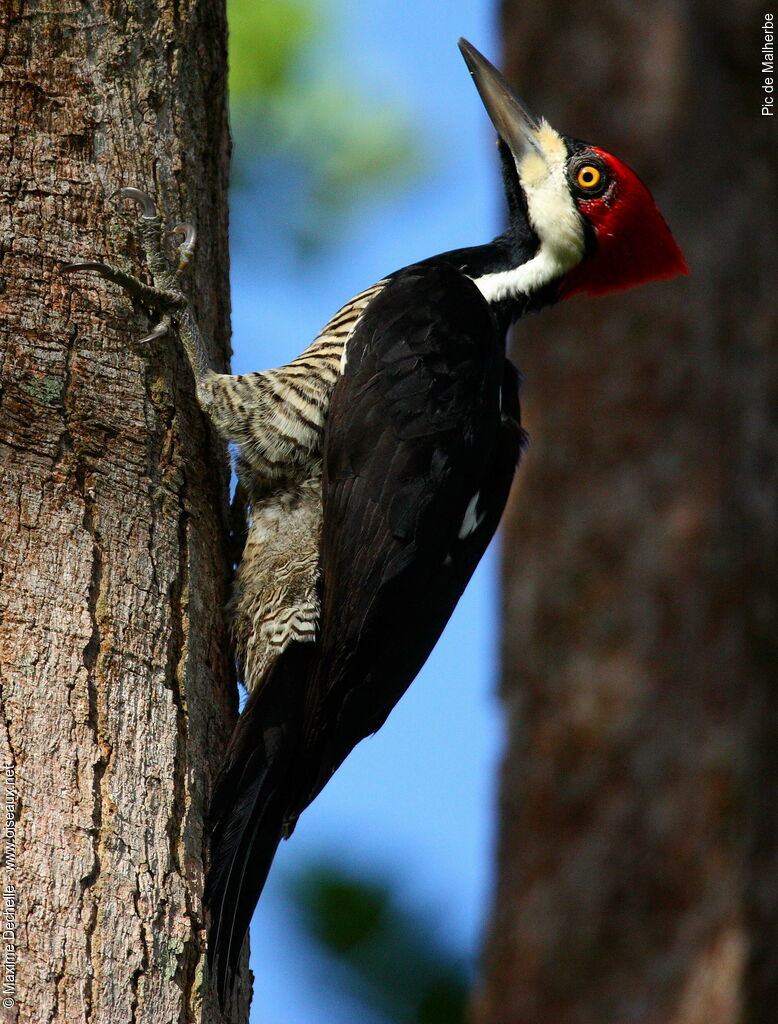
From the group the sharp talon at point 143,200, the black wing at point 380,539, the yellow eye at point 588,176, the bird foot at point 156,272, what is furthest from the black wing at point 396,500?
the yellow eye at point 588,176

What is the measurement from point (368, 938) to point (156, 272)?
3014mm

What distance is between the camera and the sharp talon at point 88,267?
8.64 feet

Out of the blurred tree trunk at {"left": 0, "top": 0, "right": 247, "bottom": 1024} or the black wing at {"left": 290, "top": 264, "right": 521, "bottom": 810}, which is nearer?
the blurred tree trunk at {"left": 0, "top": 0, "right": 247, "bottom": 1024}

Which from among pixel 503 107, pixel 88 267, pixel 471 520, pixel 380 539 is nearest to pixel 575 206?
pixel 503 107

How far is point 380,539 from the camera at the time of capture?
2.98m

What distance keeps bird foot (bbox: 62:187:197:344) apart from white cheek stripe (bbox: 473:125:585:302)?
1.11 meters

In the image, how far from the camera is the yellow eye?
4.00 metres

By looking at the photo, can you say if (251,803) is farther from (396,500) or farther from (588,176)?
(588,176)

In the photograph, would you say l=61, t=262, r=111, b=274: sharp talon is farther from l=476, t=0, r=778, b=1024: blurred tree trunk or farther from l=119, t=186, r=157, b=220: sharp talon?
l=476, t=0, r=778, b=1024: blurred tree trunk

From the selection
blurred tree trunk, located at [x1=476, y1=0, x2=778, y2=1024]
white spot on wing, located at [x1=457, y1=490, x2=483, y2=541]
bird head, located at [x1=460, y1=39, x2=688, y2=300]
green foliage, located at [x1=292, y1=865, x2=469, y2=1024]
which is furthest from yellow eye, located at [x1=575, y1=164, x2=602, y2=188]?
green foliage, located at [x1=292, y1=865, x2=469, y2=1024]

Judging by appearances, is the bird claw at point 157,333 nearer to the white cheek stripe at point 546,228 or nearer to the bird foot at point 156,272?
the bird foot at point 156,272

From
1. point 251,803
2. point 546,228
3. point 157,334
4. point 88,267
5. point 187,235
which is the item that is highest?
point 546,228

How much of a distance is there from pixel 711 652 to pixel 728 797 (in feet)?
2.05

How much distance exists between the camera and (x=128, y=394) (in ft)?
8.71
